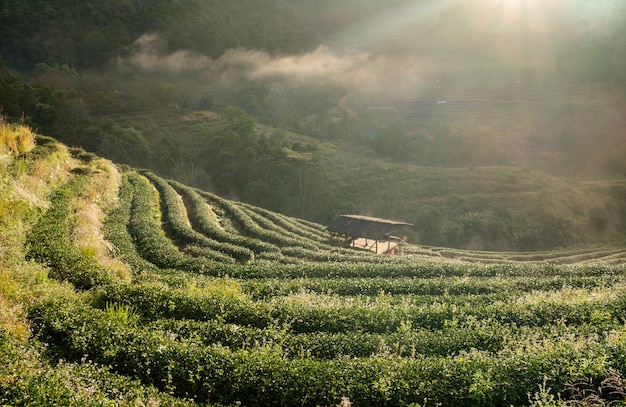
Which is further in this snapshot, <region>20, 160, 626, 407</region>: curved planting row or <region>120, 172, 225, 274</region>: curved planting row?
<region>120, 172, 225, 274</region>: curved planting row

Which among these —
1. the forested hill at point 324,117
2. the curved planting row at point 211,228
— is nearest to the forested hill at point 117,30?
the forested hill at point 324,117

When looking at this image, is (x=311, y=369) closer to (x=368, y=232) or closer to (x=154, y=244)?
(x=154, y=244)

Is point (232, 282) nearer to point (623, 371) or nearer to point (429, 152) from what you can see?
point (623, 371)

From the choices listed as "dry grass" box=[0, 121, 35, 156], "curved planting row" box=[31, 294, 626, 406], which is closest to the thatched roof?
"dry grass" box=[0, 121, 35, 156]

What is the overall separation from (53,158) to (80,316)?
19.7 meters

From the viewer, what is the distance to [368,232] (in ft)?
131

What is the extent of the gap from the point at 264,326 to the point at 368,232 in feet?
90.6

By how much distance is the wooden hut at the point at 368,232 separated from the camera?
129 ft

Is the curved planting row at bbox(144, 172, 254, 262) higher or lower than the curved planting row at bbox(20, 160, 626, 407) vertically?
higher

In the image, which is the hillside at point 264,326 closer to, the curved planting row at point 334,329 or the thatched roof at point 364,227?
the curved planting row at point 334,329

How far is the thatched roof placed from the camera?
129ft

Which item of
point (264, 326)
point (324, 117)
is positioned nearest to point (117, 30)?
point (324, 117)

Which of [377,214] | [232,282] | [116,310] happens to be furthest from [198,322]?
[377,214]

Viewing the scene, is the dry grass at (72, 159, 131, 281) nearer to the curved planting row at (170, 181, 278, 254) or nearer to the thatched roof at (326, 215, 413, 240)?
the curved planting row at (170, 181, 278, 254)
